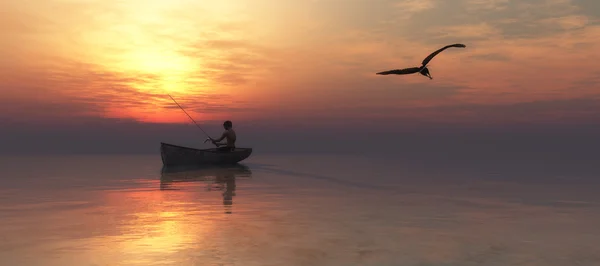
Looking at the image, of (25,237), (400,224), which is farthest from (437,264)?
(25,237)

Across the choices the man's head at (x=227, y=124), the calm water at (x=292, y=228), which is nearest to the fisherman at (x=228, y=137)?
the man's head at (x=227, y=124)

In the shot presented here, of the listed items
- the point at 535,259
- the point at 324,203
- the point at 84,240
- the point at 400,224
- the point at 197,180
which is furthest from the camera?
the point at 197,180

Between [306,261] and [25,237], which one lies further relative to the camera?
[25,237]

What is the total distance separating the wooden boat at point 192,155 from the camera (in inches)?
1293

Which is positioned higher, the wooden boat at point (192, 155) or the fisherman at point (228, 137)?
the fisherman at point (228, 137)

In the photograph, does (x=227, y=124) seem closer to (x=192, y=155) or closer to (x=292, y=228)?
(x=192, y=155)

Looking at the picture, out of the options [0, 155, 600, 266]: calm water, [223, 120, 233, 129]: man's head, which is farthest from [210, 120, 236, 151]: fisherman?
[0, 155, 600, 266]: calm water

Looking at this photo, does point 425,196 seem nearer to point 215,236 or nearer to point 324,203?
point 324,203

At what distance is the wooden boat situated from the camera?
32.8m

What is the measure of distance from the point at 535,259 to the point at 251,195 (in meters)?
11.3

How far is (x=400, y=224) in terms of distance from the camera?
12.4m

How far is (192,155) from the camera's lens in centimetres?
3309

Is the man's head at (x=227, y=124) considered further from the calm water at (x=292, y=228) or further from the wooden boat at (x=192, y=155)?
the calm water at (x=292, y=228)

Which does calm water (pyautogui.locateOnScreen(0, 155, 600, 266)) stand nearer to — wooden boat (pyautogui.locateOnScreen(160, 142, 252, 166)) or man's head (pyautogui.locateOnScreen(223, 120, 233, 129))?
man's head (pyautogui.locateOnScreen(223, 120, 233, 129))
